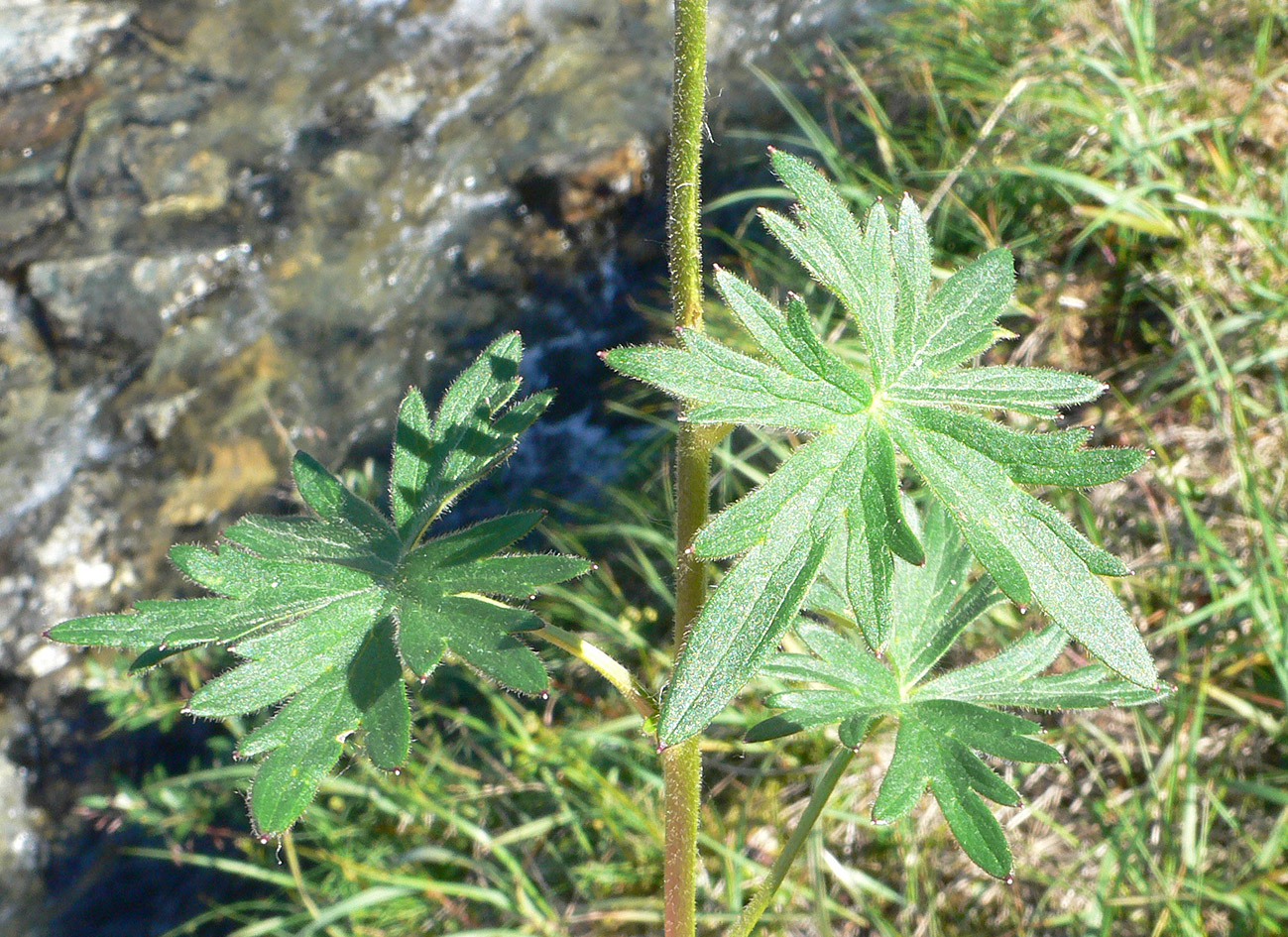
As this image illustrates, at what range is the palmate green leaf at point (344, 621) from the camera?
3.11 feet

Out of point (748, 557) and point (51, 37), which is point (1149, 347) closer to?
point (748, 557)

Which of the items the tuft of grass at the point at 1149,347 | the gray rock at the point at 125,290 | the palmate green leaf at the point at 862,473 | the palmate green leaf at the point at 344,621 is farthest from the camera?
the gray rock at the point at 125,290

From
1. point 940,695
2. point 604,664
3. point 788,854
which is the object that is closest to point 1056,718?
point 940,695

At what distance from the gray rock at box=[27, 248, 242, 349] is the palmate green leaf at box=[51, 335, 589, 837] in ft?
15.1

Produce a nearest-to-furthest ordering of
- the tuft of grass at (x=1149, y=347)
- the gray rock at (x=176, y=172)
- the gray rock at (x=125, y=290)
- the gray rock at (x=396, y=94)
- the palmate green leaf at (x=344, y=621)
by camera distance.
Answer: the palmate green leaf at (x=344, y=621) → the tuft of grass at (x=1149, y=347) → the gray rock at (x=125, y=290) → the gray rock at (x=176, y=172) → the gray rock at (x=396, y=94)

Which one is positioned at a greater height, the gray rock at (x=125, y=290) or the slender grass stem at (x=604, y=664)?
the slender grass stem at (x=604, y=664)

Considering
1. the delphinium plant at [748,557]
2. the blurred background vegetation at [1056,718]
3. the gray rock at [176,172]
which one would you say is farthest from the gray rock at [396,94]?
the delphinium plant at [748,557]

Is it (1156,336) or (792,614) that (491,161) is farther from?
(792,614)

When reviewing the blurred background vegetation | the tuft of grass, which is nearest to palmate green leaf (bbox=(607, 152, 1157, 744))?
the blurred background vegetation

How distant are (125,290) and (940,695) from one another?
5.17 m

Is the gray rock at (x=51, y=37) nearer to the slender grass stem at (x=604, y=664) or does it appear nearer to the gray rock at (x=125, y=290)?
the gray rock at (x=125, y=290)

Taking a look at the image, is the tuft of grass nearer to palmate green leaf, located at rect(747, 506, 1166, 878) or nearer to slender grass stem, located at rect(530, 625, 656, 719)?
palmate green leaf, located at rect(747, 506, 1166, 878)

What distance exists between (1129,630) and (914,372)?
0.31 metres

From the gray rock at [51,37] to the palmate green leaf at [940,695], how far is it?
6.52m
